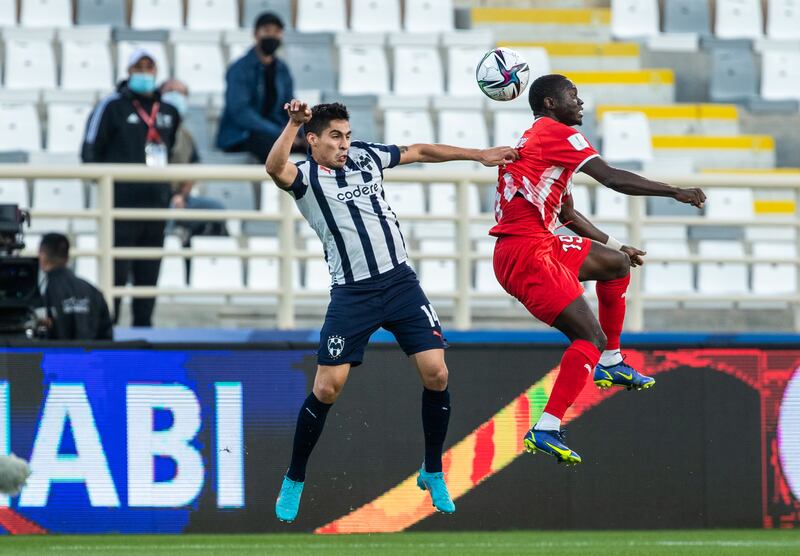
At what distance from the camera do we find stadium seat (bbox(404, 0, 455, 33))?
1603 centimetres

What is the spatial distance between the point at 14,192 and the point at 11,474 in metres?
8.42

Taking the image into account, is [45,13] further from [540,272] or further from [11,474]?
[11,474]

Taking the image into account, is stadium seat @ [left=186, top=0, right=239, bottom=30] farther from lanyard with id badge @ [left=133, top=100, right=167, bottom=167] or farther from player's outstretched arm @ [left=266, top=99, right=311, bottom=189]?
player's outstretched arm @ [left=266, top=99, right=311, bottom=189]

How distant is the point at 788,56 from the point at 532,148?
30.1ft

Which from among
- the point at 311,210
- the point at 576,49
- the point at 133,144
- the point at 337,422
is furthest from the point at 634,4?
the point at 311,210

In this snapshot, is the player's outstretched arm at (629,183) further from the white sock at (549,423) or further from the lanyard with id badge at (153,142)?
the lanyard with id badge at (153,142)

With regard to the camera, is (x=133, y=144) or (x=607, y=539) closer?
(x=607, y=539)

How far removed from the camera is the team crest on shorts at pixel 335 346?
7992 mm

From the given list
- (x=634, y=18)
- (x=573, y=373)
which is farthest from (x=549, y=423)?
(x=634, y=18)

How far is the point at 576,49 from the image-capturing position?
15945 millimetres

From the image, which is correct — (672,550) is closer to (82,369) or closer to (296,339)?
(296,339)

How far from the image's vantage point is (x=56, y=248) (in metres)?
10.2

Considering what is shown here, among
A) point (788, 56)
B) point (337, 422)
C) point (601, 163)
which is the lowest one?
point (337, 422)

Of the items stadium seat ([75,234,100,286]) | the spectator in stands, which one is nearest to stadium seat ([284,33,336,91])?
the spectator in stands
